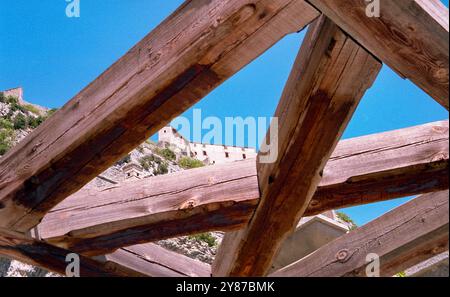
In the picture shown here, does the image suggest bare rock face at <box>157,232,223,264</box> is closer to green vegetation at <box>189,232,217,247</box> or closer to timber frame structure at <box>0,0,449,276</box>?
green vegetation at <box>189,232,217,247</box>

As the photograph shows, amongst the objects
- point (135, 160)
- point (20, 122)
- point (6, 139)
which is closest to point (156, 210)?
point (6, 139)

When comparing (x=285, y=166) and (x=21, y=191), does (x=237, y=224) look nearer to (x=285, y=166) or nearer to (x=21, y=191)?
(x=285, y=166)

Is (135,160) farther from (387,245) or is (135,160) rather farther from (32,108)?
(387,245)

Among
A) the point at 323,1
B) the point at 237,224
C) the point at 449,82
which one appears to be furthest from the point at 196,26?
the point at 237,224

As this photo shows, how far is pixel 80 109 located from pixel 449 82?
166 centimetres

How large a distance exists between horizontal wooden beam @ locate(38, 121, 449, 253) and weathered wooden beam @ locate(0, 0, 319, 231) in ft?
1.13

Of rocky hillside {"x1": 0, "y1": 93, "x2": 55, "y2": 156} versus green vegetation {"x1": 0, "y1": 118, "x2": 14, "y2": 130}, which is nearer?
rocky hillside {"x1": 0, "y1": 93, "x2": 55, "y2": 156}

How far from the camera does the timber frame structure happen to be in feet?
6.15

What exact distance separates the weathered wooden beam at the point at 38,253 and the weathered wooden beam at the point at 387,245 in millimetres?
1463

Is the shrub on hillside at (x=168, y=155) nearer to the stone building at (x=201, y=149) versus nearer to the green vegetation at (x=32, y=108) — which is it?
the stone building at (x=201, y=149)

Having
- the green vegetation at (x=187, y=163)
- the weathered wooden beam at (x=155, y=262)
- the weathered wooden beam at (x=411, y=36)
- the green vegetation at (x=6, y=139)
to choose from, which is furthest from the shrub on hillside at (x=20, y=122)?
the weathered wooden beam at (x=411, y=36)

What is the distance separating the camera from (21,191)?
8.99ft

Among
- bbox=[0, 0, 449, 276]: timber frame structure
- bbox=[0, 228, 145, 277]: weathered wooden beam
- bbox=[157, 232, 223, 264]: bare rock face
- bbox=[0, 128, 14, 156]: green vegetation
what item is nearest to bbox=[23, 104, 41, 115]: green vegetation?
bbox=[0, 128, 14, 156]: green vegetation

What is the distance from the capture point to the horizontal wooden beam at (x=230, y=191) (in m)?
2.73
